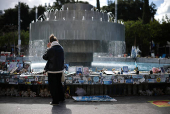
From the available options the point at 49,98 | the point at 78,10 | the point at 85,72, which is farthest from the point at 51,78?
the point at 78,10

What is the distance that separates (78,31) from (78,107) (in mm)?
8461

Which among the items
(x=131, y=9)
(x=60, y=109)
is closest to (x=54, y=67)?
(x=60, y=109)

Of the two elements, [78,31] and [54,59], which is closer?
[54,59]

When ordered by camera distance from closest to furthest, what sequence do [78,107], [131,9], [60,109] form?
[60,109]
[78,107]
[131,9]

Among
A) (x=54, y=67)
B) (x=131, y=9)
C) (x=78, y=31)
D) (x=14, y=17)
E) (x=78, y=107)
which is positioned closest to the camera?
(x=78, y=107)

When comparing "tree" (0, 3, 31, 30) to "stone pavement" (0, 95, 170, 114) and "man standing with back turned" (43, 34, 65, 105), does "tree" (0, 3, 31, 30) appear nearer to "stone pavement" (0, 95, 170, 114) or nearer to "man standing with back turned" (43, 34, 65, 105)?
"stone pavement" (0, 95, 170, 114)

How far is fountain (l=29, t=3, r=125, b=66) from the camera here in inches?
554

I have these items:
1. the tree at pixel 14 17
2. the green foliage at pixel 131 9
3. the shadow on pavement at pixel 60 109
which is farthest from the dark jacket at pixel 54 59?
the green foliage at pixel 131 9

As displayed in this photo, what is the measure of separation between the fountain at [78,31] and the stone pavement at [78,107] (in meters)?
7.56

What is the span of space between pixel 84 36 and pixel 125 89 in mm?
6836

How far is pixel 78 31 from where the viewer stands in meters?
14.0

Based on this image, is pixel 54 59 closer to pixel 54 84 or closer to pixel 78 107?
pixel 54 84

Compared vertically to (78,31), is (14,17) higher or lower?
higher

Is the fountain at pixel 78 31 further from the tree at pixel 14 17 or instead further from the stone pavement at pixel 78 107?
the tree at pixel 14 17
